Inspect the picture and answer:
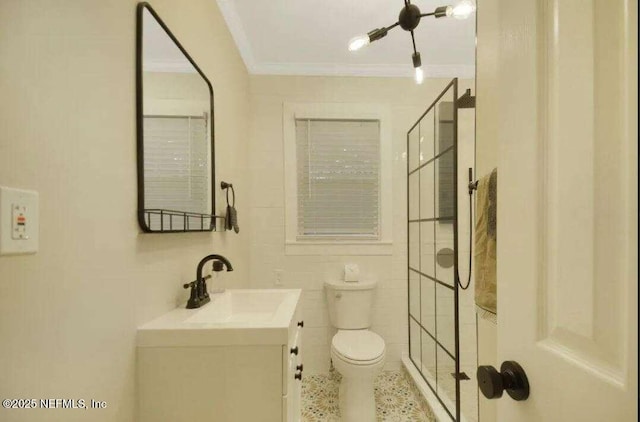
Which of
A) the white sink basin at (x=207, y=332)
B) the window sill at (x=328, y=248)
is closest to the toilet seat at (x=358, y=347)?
the window sill at (x=328, y=248)

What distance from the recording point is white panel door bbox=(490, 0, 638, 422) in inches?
15.1

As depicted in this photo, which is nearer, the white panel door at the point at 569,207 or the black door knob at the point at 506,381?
the white panel door at the point at 569,207

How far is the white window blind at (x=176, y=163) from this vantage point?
1.09 metres

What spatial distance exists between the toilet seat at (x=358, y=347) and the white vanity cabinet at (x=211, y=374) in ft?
3.18

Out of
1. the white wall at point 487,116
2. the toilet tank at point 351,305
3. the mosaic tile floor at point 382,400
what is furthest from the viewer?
the toilet tank at point 351,305

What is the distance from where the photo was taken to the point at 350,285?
7.97 ft

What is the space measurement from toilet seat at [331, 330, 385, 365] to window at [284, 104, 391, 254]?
31.1 inches

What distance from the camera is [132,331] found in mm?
974

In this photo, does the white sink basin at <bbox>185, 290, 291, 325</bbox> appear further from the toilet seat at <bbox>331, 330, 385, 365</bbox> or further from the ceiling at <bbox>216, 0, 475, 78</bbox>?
the ceiling at <bbox>216, 0, 475, 78</bbox>

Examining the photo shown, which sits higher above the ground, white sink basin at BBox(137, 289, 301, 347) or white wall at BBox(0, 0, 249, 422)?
white wall at BBox(0, 0, 249, 422)

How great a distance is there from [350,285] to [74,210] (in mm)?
1975

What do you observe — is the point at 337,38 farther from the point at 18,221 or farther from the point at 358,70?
the point at 18,221

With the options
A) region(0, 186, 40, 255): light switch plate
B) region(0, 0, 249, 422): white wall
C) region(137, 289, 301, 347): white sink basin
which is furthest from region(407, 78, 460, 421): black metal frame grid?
region(0, 186, 40, 255): light switch plate

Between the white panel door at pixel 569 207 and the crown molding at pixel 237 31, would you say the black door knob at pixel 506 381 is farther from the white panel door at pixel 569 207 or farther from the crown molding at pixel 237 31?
the crown molding at pixel 237 31
